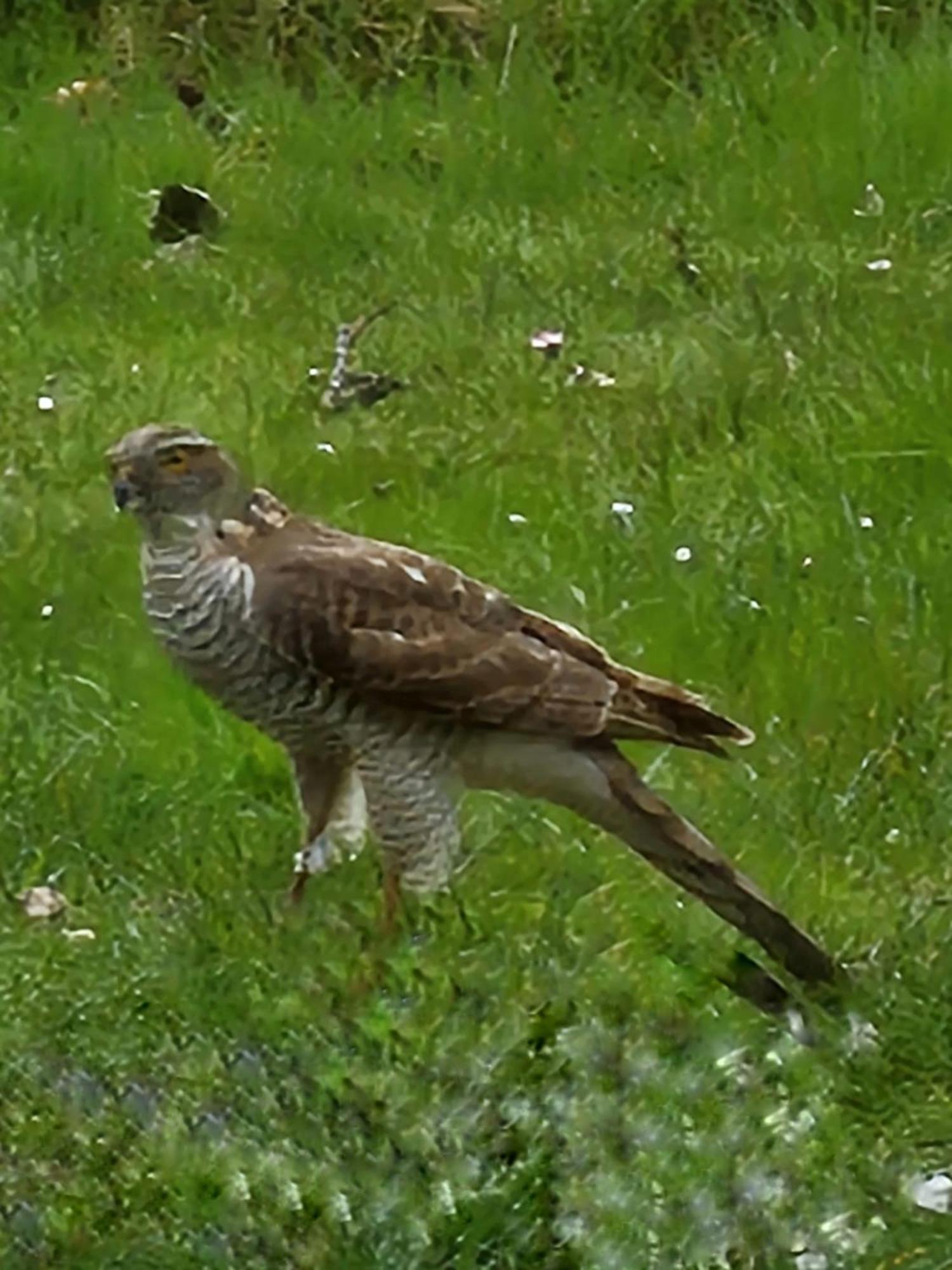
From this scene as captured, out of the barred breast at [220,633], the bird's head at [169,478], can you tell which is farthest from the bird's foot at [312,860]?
the bird's head at [169,478]

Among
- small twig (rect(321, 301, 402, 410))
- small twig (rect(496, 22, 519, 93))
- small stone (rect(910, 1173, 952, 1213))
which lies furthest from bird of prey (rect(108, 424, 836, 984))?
small twig (rect(496, 22, 519, 93))

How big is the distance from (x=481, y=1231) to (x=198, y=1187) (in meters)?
0.42

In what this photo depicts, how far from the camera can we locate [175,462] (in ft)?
17.0

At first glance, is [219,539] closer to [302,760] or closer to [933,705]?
[302,760]

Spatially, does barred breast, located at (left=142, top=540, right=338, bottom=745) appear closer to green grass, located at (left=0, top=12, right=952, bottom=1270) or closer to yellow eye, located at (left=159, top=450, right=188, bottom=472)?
yellow eye, located at (left=159, top=450, right=188, bottom=472)

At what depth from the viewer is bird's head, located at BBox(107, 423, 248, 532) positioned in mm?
5148

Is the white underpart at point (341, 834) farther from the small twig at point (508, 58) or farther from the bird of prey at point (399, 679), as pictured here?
the small twig at point (508, 58)

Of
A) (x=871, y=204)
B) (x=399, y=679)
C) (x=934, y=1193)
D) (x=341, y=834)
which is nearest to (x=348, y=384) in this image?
(x=871, y=204)

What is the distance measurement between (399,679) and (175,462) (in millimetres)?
530

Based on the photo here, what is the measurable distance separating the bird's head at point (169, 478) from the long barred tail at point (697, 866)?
2.59ft

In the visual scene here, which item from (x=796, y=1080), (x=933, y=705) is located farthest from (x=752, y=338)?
(x=796, y=1080)

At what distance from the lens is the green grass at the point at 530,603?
3.89 m

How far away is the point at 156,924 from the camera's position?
17.3 feet

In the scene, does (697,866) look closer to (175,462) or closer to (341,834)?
(341,834)
